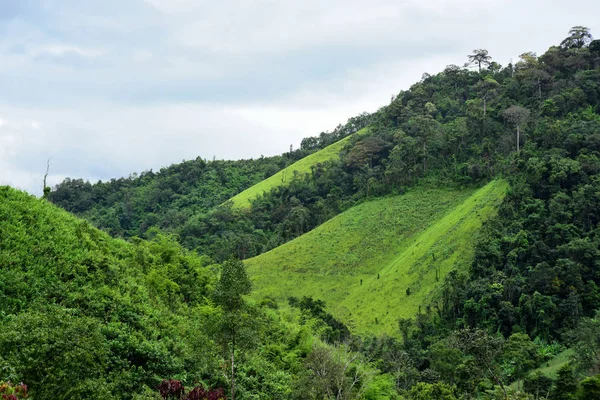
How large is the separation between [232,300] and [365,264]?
195 feet

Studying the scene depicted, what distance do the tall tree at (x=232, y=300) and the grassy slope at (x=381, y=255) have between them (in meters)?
40.1

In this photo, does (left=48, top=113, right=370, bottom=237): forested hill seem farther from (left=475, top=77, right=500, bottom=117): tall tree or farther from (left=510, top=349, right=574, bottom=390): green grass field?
(left=510, top=349, right=574, bottom=390): green grass field

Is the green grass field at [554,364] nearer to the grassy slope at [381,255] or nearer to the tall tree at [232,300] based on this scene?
the grassy slope at [381,255]

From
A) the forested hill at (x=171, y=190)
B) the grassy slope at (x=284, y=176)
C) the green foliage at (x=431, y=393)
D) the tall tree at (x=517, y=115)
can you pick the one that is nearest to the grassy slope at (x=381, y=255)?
the tall tree at (x=517, y=115)

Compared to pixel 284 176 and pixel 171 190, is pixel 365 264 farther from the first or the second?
pixel 171 190

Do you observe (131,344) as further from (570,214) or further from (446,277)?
(570,214)

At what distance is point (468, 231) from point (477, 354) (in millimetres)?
38029

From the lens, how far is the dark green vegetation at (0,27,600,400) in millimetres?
16703

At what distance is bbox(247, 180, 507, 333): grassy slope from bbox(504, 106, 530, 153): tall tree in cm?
1268

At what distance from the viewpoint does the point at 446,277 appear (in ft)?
183

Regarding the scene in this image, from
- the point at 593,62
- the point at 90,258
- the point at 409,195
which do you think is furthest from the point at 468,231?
the point at 90,258

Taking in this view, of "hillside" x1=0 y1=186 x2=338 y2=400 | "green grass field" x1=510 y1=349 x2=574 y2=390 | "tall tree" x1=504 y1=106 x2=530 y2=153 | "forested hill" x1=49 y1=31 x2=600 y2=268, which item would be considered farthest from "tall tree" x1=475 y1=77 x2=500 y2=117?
"hillside" x1=0 y1=186 x2=338 y2=400

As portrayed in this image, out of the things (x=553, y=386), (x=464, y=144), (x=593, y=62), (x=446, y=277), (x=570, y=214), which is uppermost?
(x=593, y=62)

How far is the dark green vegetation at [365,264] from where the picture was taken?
16.7 metres
